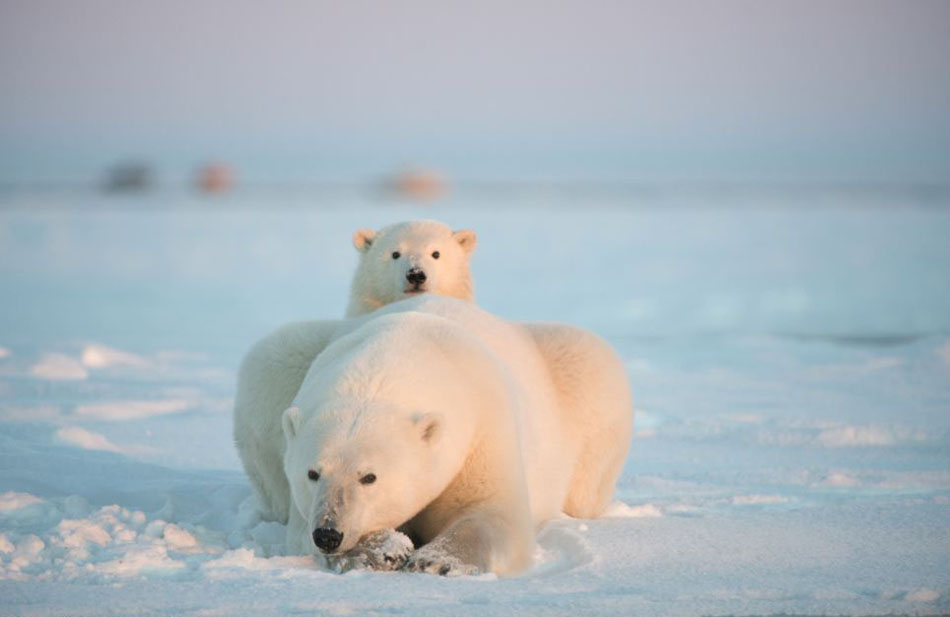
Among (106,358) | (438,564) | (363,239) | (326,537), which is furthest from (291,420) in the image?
(106,358)

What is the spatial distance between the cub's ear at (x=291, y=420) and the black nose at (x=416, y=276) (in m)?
2.39

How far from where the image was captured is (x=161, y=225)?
2439 cm

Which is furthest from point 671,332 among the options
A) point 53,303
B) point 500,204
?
point 500,204

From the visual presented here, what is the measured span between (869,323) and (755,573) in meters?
8.30

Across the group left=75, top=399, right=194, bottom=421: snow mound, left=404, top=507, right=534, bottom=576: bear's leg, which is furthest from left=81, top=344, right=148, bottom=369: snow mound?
left=404, top=507, right=534, bottom=576: bear's leg

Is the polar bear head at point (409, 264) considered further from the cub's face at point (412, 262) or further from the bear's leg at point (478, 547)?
the bear's leg at point (478, 547)

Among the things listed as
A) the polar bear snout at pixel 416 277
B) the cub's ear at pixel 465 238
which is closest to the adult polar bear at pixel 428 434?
the polar bear snout at pixel 416 277

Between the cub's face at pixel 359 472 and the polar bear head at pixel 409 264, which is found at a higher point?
the polar bear head at pixel 409 264

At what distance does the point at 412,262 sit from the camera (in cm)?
598

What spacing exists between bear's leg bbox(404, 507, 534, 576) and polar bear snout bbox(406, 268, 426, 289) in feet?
7.85

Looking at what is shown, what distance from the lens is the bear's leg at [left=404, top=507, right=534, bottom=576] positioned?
10.9ft

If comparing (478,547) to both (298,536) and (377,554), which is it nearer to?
(377,554)

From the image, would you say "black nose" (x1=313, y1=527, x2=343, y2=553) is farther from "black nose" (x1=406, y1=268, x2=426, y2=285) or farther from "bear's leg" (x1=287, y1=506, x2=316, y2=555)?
"black nose" (x1=406, y1=268, x2=426, y2=285)

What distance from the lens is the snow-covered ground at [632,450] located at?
3164 mm
